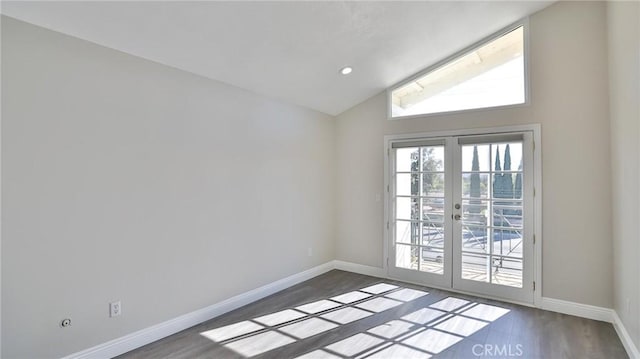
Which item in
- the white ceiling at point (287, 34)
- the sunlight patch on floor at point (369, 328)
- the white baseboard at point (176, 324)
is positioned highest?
the white ceiling at point (287, 34)

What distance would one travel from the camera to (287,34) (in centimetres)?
289

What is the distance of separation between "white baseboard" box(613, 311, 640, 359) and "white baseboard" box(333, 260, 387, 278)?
249 centimetres

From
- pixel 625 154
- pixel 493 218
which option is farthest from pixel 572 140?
pixel 493 218

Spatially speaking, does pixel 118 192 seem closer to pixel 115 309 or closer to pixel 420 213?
pixel 115 309

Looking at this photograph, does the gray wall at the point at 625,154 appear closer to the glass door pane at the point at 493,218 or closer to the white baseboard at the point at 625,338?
the white baseboard at the point at 625,338

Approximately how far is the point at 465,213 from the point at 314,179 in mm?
2152

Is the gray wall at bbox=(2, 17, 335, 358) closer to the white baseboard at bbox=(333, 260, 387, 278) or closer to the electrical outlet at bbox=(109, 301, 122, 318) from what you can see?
the electrical outlet at bbox=(109, 301, 122, 318)

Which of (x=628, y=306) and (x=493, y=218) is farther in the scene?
(x=493, y=218)

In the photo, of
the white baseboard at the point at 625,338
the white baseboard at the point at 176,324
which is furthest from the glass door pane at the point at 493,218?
the white baseboard at the point at 176,324

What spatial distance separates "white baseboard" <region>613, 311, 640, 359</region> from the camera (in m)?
2.42

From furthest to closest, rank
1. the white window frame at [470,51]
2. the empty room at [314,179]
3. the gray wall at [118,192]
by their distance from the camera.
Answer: the white window frame at [470,51], the empty room at [314,179], the gray wall at [118,192]

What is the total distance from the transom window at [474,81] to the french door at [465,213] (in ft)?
1.48

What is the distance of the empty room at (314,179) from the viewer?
225 centimetres

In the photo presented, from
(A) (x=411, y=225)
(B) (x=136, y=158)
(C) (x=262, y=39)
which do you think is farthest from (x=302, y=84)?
(A) (x=411, y=225)
